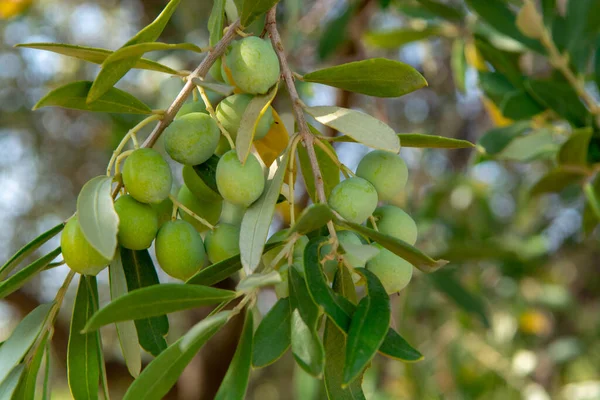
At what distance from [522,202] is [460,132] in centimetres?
83

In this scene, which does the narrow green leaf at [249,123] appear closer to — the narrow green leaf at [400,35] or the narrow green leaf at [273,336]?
the narrow green leaf at [273,336]

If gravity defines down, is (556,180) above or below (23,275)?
below

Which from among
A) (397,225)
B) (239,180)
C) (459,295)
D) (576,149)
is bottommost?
(459,295)

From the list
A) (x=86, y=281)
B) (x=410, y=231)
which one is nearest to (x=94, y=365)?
(x=86, y=281)

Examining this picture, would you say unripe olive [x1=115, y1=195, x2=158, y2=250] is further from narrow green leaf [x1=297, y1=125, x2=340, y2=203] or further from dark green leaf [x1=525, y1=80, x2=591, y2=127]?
dark green leaf [x1=525, y1=80, x2=591, y2=127]

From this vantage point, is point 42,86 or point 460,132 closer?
point 460,132

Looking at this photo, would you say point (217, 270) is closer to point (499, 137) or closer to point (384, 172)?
point (384, 172)

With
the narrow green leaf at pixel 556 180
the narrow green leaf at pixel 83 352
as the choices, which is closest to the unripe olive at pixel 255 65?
the narrow green leaf at pixel 83 352

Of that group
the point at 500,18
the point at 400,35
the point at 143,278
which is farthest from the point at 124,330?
the point at 400,35

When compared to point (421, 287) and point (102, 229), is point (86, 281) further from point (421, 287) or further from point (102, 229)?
point (421, 287)

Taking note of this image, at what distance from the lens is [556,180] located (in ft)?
4.88

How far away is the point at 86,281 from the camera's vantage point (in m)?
0.82

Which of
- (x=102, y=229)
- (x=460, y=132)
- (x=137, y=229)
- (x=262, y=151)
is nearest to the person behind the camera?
(x=102, y=229)

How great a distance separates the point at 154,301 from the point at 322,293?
6.4 inches
